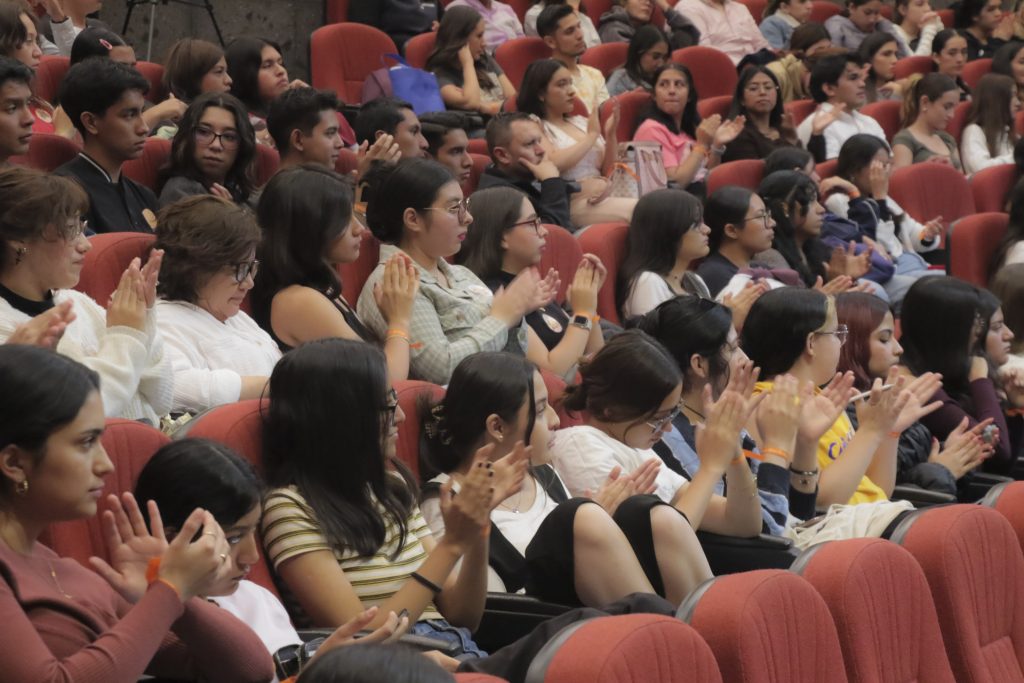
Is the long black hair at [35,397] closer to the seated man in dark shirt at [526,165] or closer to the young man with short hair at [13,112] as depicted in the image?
the young man with short hair at [13,112]

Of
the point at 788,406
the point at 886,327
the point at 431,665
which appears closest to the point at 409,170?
the point at 788,406

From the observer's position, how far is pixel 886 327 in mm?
3363

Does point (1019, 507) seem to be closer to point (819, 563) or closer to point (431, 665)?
point (819, 563)

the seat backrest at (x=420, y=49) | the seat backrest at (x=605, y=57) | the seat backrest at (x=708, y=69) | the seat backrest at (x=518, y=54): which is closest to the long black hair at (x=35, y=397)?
the seat backrest at (x=420, y=49)

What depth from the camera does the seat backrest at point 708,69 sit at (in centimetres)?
613

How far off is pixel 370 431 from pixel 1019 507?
3.63ft

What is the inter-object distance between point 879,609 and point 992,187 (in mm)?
3892

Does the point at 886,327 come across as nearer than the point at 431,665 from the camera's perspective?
No

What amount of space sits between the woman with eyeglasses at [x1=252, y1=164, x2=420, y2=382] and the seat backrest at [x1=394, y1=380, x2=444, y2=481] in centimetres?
33

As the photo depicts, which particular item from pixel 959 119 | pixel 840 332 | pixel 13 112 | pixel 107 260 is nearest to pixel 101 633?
pixel 107 260

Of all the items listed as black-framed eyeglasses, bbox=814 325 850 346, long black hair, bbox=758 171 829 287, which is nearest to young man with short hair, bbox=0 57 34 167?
black-framed eyeglasses, bbox=814 325 850 346

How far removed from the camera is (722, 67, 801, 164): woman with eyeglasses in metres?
5.25

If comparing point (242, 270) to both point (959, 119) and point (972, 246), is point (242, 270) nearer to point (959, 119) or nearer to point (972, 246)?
point (972, 246)

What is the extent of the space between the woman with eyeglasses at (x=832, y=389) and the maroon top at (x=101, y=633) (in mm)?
1448
